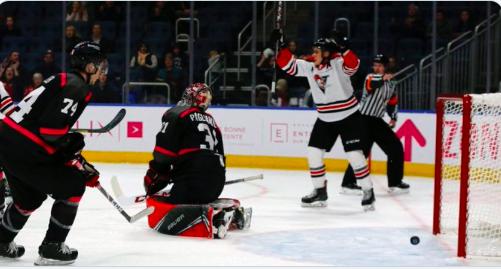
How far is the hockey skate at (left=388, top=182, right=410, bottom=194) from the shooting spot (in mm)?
7164

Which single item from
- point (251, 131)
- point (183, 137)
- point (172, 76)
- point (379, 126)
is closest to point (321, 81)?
point (379, 126)

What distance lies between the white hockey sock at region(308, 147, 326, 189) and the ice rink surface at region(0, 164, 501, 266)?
22cm

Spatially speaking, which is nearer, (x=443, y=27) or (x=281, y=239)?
(x=281, y=239)

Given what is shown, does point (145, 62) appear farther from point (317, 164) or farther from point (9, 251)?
point (9, 251)

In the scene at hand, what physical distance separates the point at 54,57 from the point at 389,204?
16.8ft

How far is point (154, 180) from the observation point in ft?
16.0

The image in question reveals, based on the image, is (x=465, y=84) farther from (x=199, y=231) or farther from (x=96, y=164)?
(x=199, y=231)

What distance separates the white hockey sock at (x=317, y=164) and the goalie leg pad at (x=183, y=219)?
1.61 m

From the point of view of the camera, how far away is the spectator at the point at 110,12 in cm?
1068

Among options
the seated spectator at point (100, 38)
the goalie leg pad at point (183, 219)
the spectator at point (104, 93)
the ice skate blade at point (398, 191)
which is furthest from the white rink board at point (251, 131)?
the goalie leg pad at point (183, 219)

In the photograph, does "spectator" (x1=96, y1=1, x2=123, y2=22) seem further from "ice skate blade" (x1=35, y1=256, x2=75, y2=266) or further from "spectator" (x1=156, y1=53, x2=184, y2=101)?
"ice skate blade" (x1=35, y1=256, x2=75, y2=266)

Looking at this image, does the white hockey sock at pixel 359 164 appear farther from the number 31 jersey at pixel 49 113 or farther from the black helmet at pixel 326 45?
the number 31 jersey at pixel 49 113

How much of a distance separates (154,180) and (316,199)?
67.8 inches

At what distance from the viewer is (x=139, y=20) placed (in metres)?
10.8
